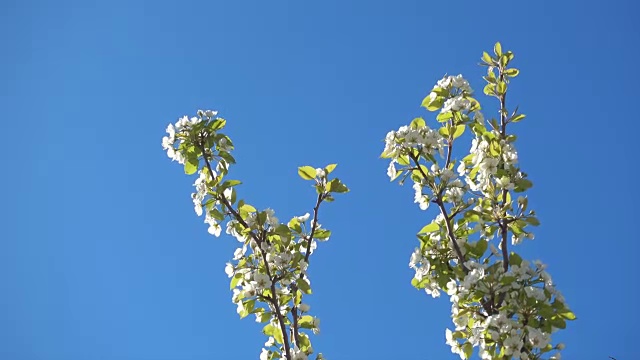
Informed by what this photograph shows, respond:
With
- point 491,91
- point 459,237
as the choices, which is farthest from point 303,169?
point 491,91

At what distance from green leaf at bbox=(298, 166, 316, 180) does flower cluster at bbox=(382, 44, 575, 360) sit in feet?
1.42

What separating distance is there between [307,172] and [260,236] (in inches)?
17.8

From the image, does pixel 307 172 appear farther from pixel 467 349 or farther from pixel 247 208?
pixel 467 349

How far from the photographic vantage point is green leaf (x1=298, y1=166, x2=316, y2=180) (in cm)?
388

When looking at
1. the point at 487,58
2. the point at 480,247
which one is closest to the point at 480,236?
the point at 480,247

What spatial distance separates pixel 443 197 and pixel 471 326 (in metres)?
0.70

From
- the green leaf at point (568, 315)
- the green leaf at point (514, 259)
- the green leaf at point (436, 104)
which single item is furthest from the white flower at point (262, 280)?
the green leaf at point (568, 315)

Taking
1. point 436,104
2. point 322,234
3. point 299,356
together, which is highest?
point 436,104

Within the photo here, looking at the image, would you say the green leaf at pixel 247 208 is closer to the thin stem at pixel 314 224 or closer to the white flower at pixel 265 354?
the thin stem at pixel 314 224

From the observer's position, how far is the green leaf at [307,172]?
388 cm

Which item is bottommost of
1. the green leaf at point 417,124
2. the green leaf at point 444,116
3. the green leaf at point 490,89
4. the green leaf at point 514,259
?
the green leaf at point 514,259

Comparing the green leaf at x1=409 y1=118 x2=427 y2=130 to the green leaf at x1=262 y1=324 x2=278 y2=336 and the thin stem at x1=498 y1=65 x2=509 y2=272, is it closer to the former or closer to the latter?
the thin stem at x1=498 y1=65 x2=509 y2=272

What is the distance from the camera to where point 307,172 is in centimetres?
389

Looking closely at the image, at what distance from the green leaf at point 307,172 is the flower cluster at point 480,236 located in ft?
1.42
